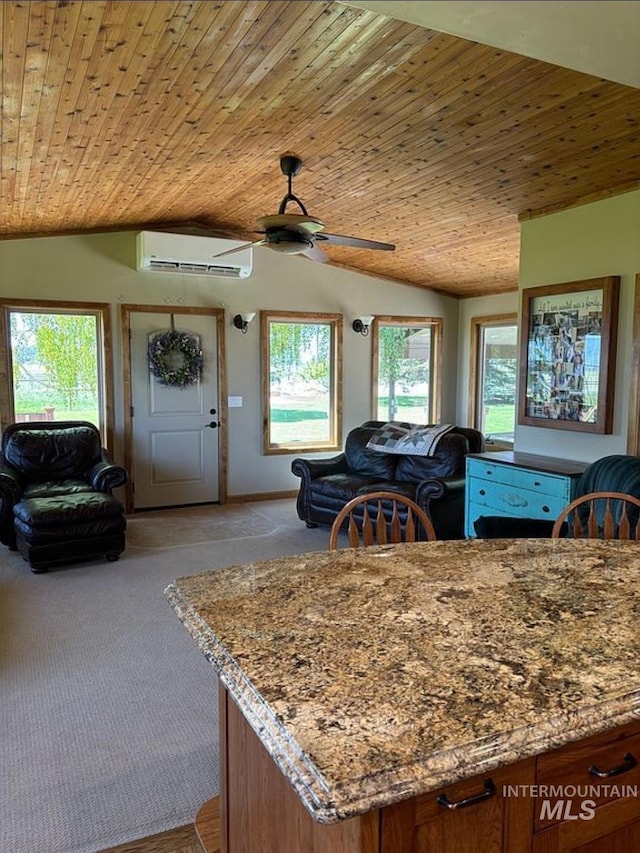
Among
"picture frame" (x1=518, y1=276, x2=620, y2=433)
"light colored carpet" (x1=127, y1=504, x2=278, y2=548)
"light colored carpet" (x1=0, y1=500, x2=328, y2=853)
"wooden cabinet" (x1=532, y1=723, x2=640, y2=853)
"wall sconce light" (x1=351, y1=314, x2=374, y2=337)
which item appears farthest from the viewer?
"wall sconce light" (x1=351, y1=314, x2=374, y2=337)

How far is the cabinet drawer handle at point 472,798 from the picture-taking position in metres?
1.03

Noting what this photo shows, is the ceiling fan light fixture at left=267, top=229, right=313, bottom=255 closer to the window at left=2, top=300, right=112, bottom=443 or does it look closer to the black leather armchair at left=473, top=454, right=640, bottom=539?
the black leather armchair at left=473, top=454, right=640, bottom=539

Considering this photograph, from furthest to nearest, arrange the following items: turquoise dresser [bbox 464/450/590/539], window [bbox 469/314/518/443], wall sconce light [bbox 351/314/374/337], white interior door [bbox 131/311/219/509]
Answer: wall sconce light [bbox 351/314/374/337] → window [bbox 469/314/518/443] → white interior door [bbox 131/311/219/509] → turquoise dresser [bbox 464/450/590/539]

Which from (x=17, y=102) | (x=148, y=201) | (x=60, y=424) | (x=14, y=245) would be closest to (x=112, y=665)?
(x=17, y=102)

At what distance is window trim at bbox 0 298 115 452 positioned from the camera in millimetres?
Answer: 5832

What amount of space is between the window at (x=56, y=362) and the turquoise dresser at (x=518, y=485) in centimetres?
378

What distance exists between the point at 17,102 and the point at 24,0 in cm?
87

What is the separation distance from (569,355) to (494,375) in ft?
10.2

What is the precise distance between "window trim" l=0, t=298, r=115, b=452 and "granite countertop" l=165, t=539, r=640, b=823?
491cm

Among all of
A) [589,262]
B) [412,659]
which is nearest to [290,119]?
[589,262]

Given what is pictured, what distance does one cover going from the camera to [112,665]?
315 cm

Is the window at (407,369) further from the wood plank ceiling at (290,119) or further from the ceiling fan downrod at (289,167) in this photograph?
the ceiling fan downrod at (289,167)

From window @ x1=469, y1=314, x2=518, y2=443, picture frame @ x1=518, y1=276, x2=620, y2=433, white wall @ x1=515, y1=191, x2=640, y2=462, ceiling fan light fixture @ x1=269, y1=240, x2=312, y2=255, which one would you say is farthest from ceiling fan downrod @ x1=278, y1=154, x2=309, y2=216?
window @ x1=469, y1=314, x2=518, y2=443

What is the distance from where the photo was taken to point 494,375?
759 centimetres
